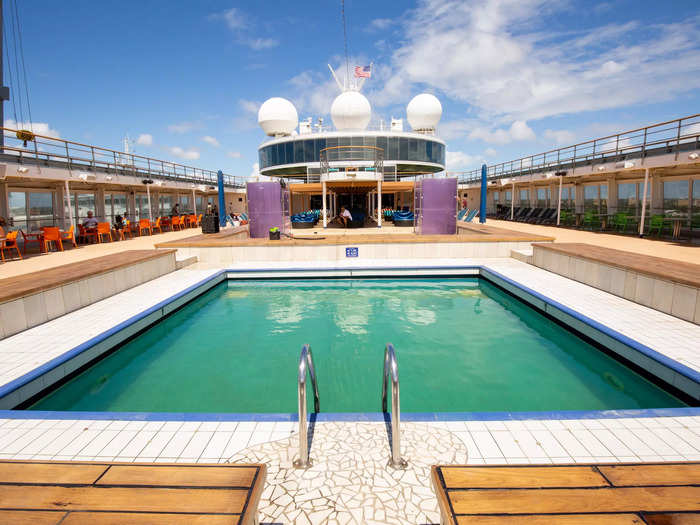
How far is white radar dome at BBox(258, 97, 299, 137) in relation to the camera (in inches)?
1439

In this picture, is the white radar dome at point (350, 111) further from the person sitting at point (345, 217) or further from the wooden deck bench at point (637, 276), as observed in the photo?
the wooden deck bench at point (637, 276)

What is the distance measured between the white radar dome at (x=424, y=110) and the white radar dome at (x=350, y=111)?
4.83 m

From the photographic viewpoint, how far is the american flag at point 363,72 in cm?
3259

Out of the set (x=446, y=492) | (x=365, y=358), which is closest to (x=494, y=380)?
(x=365, y=358)

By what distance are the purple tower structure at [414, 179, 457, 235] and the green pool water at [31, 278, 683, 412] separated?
5.50 meters

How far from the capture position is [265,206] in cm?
1362

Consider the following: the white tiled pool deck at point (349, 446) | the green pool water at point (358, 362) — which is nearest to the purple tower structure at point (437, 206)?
the green pool water at point (358, 362)

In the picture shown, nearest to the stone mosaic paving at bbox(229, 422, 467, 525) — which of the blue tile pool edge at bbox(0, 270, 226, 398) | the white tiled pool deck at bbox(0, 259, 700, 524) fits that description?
the white tiled pool deck at bbox(0, 259, 700, 524)

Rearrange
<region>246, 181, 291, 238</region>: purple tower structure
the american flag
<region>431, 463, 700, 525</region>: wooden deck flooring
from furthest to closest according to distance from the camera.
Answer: the american flag
<region>246, 181, 291, 238</region>: purple tower structure
<region>431, 463, 700, 525</region>: wooden deck flooring

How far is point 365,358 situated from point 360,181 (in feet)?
44.8

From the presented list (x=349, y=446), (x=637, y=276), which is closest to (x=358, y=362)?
(x=349, y=446)

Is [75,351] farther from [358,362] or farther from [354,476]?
[354,476]

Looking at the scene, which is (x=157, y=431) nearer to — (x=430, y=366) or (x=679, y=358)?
(x=430, y=366)

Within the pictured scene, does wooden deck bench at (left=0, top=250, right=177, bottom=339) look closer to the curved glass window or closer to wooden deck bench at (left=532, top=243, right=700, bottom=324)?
wooden deck bench at (left=532, top=243, right=700, bottom=324)
